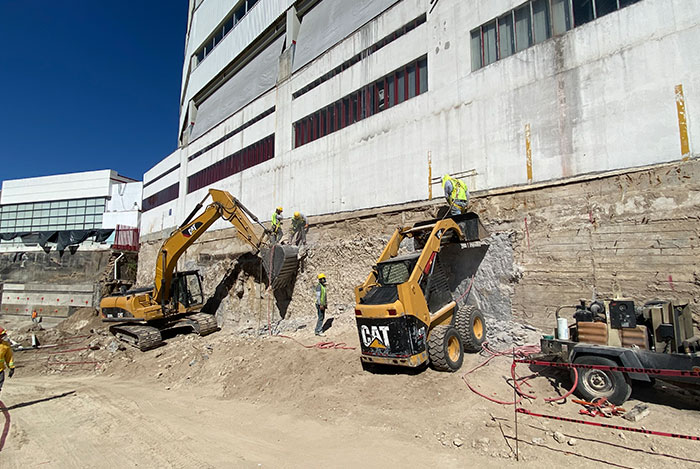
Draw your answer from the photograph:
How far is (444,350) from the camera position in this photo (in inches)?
255

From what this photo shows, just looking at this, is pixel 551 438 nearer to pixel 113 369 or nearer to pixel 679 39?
pixel 679 39

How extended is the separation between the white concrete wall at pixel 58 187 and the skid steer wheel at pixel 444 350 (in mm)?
34747

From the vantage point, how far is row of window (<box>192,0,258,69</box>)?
2073cm

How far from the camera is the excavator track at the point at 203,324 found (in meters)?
13.3

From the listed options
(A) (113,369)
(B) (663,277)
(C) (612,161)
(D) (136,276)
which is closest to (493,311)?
(B) (663,277)

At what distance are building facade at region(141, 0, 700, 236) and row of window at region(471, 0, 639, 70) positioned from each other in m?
0.03

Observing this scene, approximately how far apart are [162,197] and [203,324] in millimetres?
18054

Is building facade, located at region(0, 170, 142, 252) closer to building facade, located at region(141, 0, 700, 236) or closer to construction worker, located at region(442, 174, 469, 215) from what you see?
building facade, located at region(141, 0, 700, 236)

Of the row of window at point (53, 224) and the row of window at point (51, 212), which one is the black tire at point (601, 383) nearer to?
the row of window at point (53, 224)

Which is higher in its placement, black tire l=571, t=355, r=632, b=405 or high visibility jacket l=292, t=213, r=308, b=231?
high visibility jacket l=292, t=213, r=308, b=231

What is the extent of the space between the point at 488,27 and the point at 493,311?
7.48 metres

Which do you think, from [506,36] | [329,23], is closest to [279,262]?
[506,36]

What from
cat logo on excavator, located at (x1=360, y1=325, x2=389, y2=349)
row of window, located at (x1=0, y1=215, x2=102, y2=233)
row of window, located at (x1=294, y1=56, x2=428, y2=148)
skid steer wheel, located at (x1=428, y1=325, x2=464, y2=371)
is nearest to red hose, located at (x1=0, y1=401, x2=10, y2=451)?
cat logo on excavator, located at (x1=360, y1=325, x2=389, y2=349)

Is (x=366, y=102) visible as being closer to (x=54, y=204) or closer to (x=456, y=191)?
(x=456, y=191)
